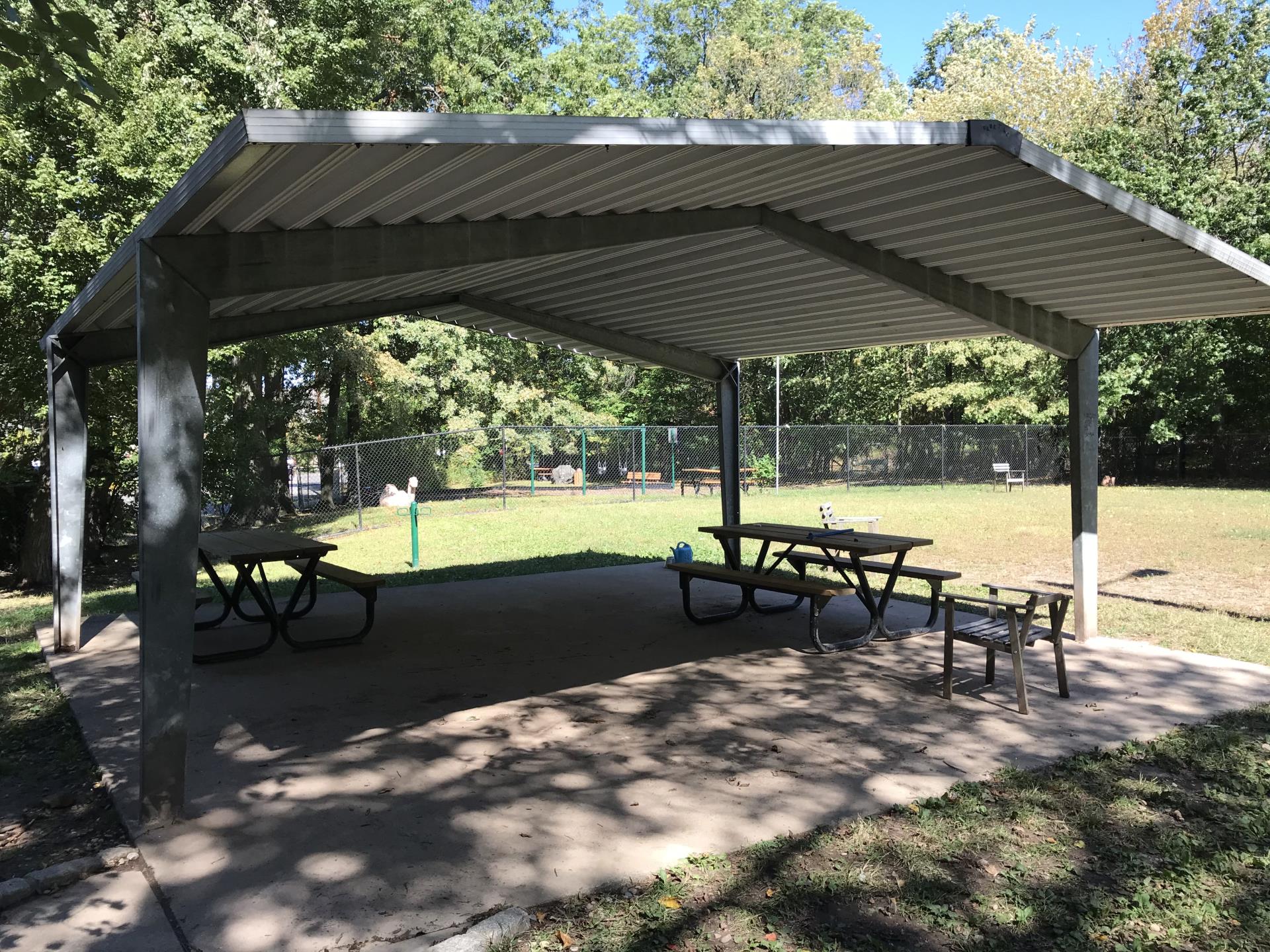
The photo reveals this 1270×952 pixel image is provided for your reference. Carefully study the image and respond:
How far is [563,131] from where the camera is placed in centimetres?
359

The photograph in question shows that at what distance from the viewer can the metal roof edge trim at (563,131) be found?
3148 mm

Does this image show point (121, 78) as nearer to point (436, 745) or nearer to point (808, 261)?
point (808, 261)

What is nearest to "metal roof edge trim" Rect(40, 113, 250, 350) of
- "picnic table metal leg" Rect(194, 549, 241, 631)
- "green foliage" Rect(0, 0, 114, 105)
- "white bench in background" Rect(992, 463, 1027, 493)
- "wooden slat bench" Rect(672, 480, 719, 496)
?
"green foliage" Rect(0, 0, 114, 105)

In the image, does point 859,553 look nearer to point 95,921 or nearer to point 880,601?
point 880,601

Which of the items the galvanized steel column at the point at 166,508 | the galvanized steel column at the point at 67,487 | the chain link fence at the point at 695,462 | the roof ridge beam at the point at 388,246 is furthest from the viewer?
the chain link fence at the point at 695,462

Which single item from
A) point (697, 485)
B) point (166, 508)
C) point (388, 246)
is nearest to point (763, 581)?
point (388, 246)

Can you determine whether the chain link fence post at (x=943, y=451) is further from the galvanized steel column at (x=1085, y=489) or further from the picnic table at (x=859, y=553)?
the picnic table at (x=859, y=553)

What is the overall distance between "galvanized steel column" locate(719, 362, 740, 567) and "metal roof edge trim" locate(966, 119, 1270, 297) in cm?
540

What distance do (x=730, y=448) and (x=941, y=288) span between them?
3976mm

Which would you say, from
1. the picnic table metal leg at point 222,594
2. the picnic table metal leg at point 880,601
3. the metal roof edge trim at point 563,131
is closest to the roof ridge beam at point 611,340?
the picnic table metal leg at point 222,594

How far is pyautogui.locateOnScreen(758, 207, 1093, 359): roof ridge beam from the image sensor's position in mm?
5934

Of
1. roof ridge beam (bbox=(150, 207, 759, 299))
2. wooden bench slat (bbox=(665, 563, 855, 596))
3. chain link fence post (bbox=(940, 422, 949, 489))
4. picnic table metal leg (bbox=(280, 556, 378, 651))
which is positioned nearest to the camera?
roof ridge beam (bbox=(150, 207, 759, 299))

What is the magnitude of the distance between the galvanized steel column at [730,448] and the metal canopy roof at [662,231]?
1.84 meters

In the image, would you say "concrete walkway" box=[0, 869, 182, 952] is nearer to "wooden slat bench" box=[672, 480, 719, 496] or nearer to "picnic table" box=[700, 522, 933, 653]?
"picnic table" box=[700, 522, 933, 653]
